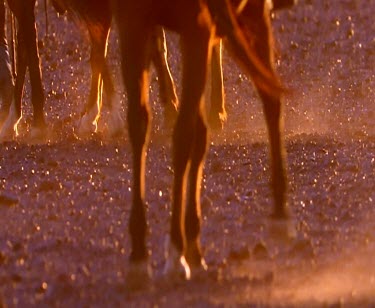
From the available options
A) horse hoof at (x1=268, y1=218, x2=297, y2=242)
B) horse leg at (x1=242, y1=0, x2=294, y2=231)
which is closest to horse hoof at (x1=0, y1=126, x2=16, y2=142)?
horse leg at (x1=242, y1=0, x2=294, y2=231)

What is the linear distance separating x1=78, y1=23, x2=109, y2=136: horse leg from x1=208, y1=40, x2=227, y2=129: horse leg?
1140mm

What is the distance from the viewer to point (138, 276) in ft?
22.6

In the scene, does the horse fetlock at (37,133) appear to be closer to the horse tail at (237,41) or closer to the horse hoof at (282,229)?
the horse hoof at (282,229)

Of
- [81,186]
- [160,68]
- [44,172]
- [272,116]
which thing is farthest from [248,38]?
[160,68]

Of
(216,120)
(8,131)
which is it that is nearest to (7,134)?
(8,131)

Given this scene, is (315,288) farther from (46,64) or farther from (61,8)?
(46,64)

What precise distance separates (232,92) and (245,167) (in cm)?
708

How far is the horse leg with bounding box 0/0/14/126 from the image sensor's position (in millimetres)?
14195

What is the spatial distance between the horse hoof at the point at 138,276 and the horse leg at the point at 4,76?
755 cm

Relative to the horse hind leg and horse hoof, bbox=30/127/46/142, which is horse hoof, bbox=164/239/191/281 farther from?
the horse hind leg

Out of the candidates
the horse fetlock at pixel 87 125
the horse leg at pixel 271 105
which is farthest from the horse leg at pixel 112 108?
the horse leg at pixel 271 105

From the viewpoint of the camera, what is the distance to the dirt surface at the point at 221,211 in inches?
262

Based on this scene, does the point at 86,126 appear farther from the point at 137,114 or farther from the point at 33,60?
the point at 137,114

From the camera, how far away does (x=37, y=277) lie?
7.08 meters
